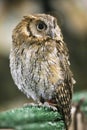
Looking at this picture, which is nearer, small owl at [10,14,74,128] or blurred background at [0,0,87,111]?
small owl at [10,14,74,128]

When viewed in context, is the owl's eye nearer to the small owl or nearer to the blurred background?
the small owl

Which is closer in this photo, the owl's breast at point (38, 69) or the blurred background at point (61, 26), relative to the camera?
the owl's breast at point (38, 69)

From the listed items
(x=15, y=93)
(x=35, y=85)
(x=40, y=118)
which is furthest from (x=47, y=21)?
(x=15, y=93)

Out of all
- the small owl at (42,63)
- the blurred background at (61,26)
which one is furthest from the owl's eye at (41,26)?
the blurred background at (61,26)

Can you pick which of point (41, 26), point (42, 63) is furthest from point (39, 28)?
point (42, 63)

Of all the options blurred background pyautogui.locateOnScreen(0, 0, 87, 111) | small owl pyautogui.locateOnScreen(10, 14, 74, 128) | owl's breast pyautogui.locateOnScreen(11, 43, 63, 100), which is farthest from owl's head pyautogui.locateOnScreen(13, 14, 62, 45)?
blurred background pyautogui.locateOnScreen(0, 0, 87, 111)

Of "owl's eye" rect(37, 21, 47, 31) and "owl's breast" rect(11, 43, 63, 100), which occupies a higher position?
"owl's eye" rect(37, 21, 47, 31)

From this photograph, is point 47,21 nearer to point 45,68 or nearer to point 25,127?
point 45,68

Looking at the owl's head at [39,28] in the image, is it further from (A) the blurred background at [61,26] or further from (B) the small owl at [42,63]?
(A) the blurred background at [61,26]
